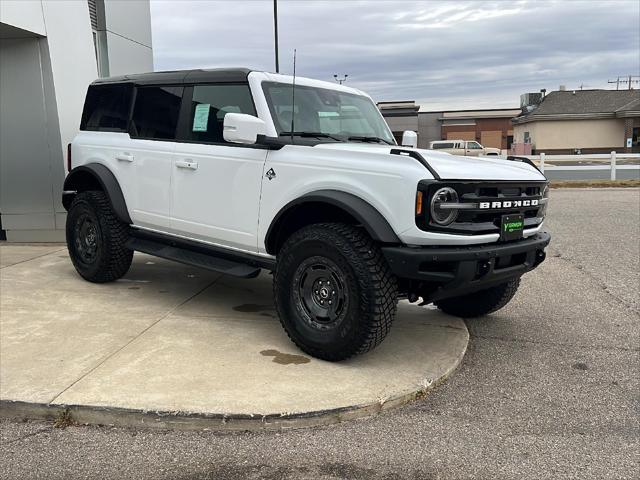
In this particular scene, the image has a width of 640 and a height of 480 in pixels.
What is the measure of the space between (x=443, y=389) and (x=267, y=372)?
116 centimetres

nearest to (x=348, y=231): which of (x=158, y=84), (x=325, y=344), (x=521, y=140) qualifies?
(x=325, y=344)

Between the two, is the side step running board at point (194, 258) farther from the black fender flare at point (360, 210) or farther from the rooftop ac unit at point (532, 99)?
the rooftop ac unit at point (532, 99)

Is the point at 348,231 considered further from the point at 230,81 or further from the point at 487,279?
the point at 230,81

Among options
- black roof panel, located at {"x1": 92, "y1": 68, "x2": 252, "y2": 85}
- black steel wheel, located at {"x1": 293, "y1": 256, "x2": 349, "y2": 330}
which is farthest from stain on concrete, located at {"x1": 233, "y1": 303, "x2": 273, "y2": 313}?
black roof panel, located at {"x1": 92, "y1": 68, "x2": 252, "y2": 85}

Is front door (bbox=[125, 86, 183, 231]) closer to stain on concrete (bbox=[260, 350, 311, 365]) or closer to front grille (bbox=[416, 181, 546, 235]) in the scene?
stain on concrete (bbox=[260, 350, 311, 365])

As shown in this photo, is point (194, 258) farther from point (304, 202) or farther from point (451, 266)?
point (451, 266)

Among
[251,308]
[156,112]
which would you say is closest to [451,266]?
[251,308]

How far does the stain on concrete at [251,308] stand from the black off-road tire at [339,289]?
3.88 feet

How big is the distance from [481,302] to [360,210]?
79.1 inches

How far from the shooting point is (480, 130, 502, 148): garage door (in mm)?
60594

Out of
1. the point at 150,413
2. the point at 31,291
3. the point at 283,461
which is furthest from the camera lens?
the point at 31,291

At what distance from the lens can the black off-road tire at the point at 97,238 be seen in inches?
229

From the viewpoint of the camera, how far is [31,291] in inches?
231

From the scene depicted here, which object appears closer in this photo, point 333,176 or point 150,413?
point 150,413
